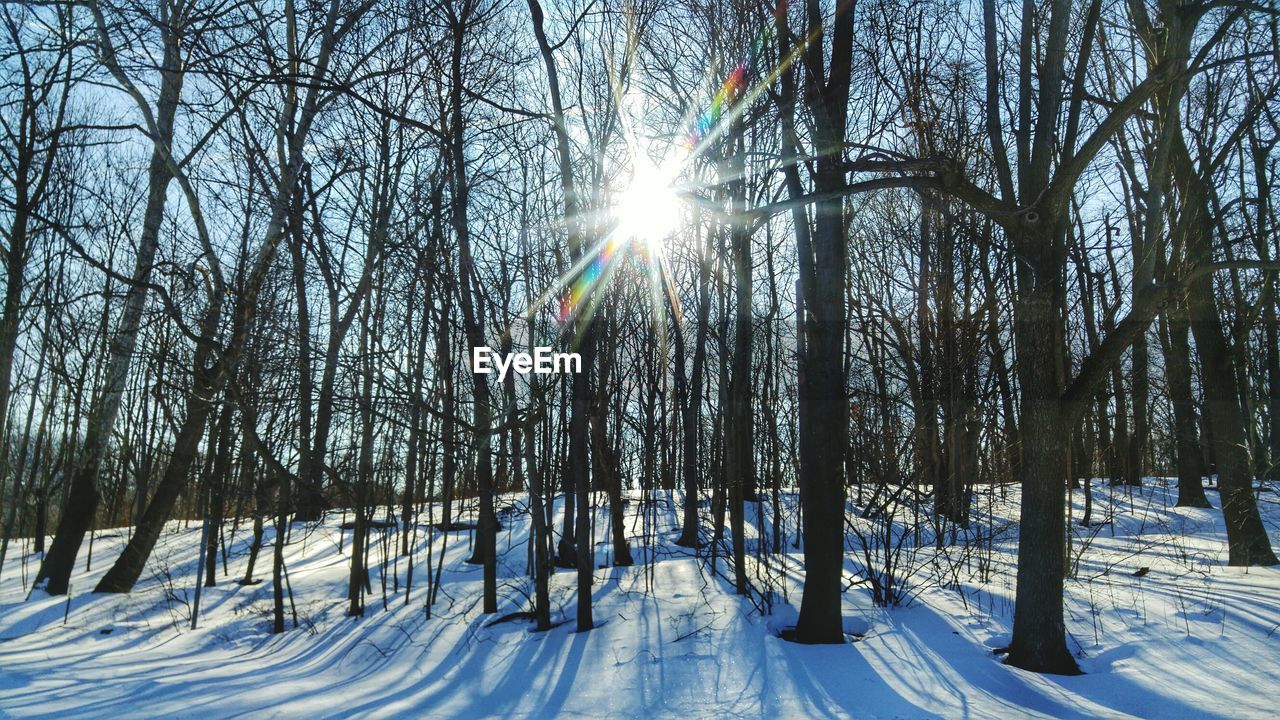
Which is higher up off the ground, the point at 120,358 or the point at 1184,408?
the point at 120,358

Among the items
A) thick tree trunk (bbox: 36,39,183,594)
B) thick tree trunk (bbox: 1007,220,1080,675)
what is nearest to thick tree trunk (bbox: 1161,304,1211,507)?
Answer: thick tree trunk (bbox: 1007,220,1080,675)

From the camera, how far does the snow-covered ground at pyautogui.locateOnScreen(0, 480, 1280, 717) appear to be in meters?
5.25

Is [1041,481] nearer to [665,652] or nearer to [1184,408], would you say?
[665,652]

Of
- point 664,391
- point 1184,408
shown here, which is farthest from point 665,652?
point 1184,408

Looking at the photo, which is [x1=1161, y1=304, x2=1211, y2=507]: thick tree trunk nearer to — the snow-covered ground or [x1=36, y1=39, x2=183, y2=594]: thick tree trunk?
the snow-covered ground

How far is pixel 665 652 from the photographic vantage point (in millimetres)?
6473

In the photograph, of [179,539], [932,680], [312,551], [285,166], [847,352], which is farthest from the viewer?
[179,539]

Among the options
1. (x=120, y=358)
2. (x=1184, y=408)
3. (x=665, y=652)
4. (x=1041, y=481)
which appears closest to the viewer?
(x=1041, y=481)

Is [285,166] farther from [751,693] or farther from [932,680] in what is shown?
[932,680]

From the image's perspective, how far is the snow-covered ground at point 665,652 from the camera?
5.25 meters

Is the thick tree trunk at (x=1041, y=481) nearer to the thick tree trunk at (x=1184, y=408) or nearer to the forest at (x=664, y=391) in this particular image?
Result: the forest at (x=664, y=391)

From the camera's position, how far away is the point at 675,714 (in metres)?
5.14

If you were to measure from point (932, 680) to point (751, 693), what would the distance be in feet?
4.26

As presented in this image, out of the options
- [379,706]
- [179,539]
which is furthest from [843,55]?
[179,539]
